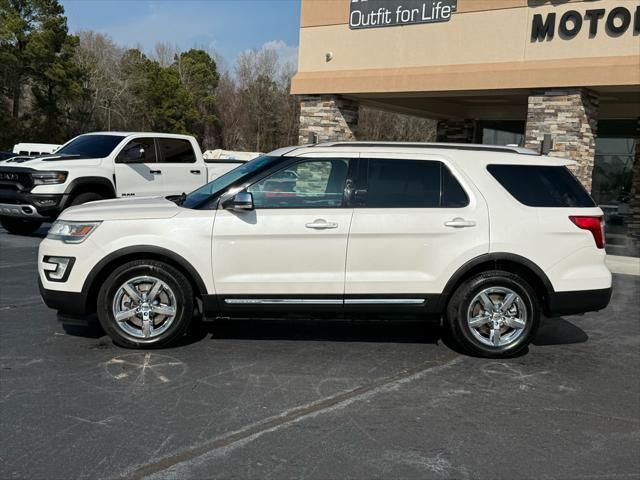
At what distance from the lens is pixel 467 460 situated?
12.4 feet

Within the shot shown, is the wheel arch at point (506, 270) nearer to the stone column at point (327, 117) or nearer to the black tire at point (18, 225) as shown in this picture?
the black tire at point (18, 225)

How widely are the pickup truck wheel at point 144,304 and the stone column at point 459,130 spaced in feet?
50.2

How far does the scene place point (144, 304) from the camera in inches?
221

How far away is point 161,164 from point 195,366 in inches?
316

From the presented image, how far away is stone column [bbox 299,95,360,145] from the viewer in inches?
645

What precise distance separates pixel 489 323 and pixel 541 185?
4.29 ft

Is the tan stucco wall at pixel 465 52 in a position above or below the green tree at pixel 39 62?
below

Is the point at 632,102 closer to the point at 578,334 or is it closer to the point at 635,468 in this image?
the point at 578,334

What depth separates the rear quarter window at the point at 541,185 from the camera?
588 centimetres

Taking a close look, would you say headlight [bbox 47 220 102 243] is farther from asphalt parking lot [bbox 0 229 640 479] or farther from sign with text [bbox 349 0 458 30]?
sign with text [bbox 349 0 458 30]

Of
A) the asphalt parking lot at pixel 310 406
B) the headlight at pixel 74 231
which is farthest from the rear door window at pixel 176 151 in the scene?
the headlight at pixel 74 231

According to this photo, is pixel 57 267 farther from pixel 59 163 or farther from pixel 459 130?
pixel 459 130

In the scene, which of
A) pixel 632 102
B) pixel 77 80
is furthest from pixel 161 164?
pixel 77 80

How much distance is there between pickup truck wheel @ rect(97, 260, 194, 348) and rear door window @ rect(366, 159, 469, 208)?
1.77 meters
